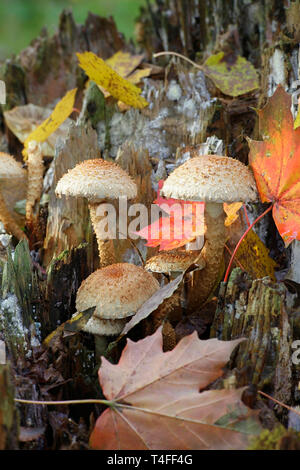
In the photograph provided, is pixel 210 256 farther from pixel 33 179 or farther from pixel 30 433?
pixel 33 179

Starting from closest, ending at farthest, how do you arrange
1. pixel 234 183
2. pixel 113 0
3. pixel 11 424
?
pixel 11 424 → pixel 234 183 → pixel 113 0

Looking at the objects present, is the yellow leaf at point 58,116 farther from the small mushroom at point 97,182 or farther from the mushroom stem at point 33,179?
the small mushroom at point 97,182

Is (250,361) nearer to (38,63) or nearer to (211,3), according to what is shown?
(211,3)

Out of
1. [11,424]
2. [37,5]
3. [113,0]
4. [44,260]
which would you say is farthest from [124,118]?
[37,5]

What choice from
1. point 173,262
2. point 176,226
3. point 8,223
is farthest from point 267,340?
point 8,223

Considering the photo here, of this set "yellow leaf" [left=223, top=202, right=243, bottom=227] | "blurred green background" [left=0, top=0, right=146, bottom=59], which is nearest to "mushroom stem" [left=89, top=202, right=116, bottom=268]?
"yellow leaf" [left=223, top=202, right=243, bottom=227]
